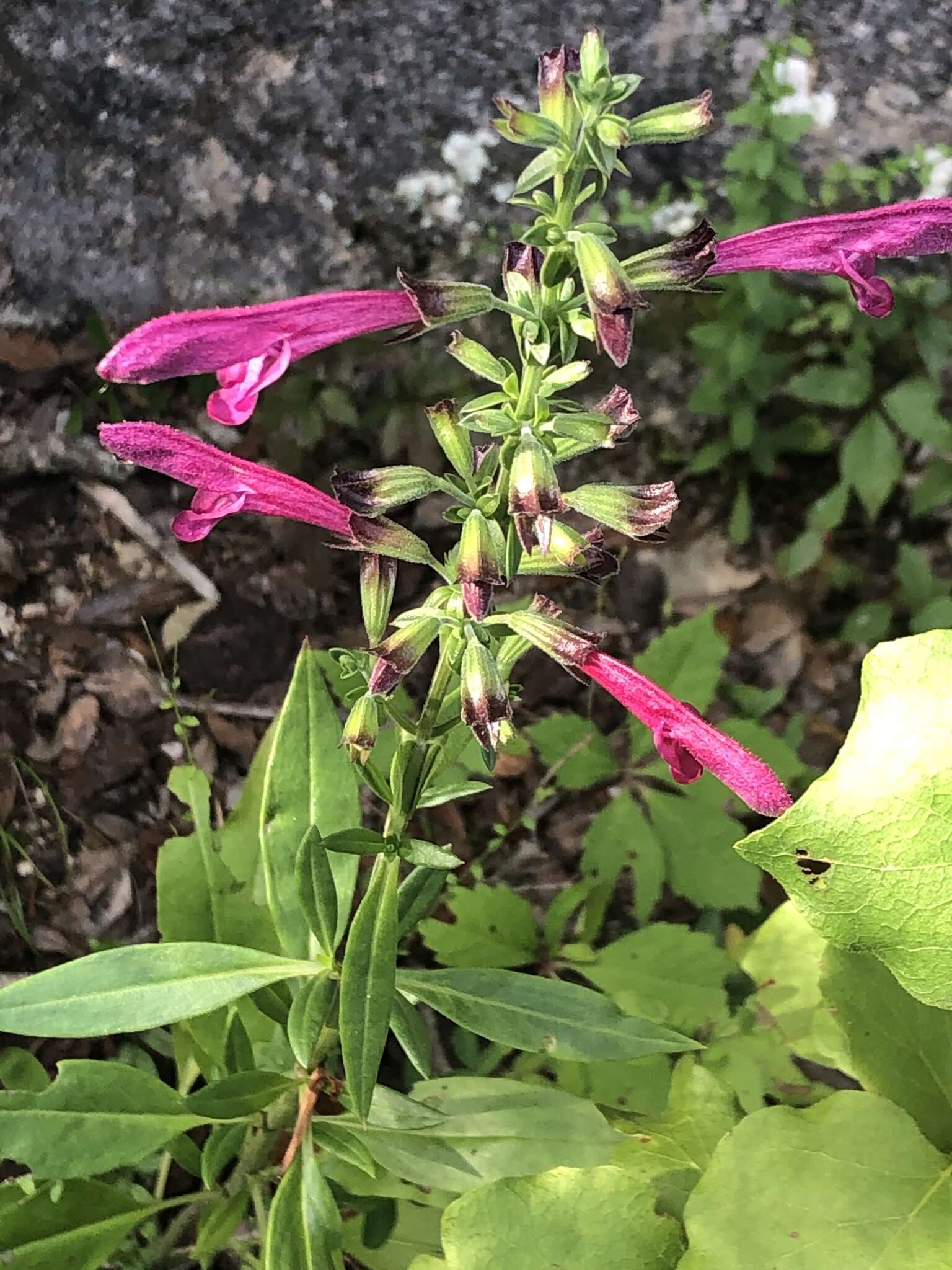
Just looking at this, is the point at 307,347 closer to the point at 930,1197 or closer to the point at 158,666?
the point at 930,1197

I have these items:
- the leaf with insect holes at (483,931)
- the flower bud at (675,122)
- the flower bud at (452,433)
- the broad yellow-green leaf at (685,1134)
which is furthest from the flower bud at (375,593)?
the leaf with insect holes at (483,931)

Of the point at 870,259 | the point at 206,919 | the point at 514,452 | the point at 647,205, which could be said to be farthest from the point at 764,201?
the point at 206,919

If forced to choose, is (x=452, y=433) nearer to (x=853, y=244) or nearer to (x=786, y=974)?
(x=853, y=244)

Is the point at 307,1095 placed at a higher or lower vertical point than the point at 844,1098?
lower

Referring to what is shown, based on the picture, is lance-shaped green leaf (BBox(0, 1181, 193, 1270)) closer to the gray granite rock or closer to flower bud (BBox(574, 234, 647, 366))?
flower bud (BBox(574, 234, 647, 366))

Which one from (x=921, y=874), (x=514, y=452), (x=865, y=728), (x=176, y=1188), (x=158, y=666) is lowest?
(x=176, y=1188)
